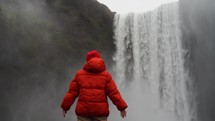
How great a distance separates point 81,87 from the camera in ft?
13.8

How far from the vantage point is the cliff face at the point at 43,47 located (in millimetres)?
17484

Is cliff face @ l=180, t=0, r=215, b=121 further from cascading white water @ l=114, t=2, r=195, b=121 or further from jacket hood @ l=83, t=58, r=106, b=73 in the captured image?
jacket hood @ l=83, t=58, r=106, b=73

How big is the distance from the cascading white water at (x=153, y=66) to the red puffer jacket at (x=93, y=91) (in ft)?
45.9

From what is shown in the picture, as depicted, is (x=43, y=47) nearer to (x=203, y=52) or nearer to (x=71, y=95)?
(x=203, y=52)

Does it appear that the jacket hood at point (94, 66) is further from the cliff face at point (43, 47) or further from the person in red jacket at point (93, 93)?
the cliff face at point (43, 47)

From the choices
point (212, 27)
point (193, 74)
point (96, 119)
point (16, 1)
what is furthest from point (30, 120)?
point (96, 119)

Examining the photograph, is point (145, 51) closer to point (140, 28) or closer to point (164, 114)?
point (140, 28)

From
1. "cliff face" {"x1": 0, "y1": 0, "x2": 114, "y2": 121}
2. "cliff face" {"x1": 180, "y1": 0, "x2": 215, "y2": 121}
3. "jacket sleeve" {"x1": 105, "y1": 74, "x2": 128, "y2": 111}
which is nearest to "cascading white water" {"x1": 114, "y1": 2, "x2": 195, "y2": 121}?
"cliff face" {"x1": 0, "y1": 0, "x2": 114, "y2": 121}

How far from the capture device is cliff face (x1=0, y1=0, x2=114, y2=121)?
1748 cm

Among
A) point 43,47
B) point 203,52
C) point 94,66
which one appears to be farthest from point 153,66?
point 94,66

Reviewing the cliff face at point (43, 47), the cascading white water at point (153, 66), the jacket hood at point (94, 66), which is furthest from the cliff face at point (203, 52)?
the jacket hood at point (94, 66)

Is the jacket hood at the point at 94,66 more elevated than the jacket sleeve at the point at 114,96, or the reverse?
the jacket hood at the point at 94,66

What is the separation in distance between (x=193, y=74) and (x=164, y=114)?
4.30m

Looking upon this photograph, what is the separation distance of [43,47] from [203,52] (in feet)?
35.0
